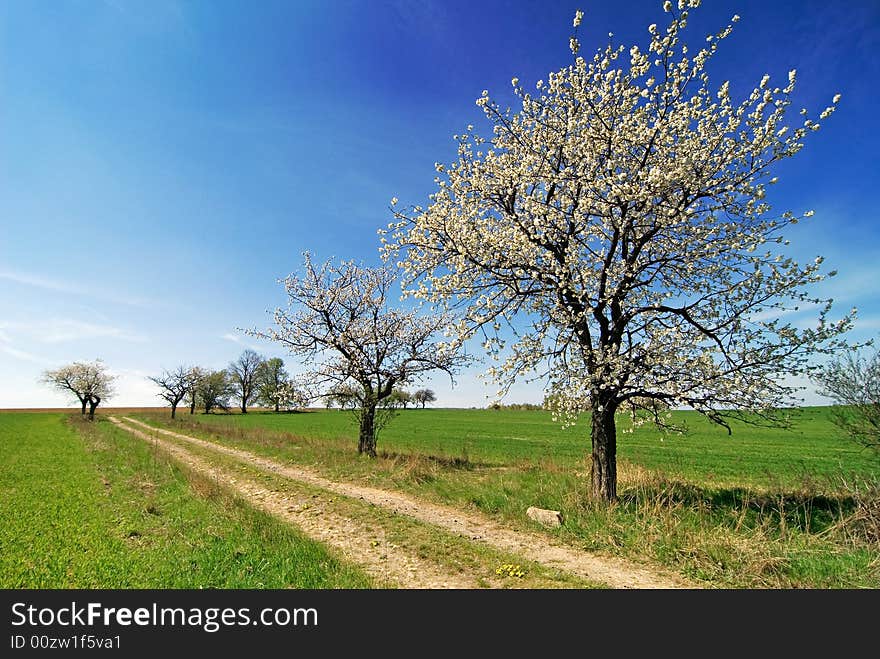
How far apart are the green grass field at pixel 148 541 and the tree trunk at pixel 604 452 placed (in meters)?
7.15

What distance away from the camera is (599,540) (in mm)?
8773

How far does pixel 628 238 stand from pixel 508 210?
3435 millimetres

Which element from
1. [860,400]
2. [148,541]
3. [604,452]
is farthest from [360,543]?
[860,400]

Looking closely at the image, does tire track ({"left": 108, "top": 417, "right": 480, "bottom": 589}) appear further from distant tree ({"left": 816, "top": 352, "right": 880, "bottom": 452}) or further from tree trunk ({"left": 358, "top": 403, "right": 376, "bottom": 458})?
distant tree ({"left": 816, "top": 352, "right": 880, "bottom": 452})

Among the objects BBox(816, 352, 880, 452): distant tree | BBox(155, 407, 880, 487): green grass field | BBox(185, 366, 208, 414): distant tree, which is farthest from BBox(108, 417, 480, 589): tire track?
BBox(185, 366, 208, 414): distant tree

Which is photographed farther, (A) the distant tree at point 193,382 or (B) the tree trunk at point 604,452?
(A) the distant tree at point 193,382

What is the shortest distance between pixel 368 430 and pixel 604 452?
13.4 m

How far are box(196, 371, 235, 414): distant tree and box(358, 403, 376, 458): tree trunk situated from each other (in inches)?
3327

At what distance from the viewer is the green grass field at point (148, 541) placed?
699cm

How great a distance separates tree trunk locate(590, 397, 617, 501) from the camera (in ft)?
36.9

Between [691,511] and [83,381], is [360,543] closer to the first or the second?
[691,511]

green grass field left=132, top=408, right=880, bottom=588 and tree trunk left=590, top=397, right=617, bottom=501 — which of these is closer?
green grass field left=132, top=408, right=880, bottom=588

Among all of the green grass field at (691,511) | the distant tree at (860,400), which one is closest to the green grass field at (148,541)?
the green grass field at (691,511)

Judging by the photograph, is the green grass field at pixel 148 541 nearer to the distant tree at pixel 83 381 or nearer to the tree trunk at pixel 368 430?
the tree trunk at pixel 368 430
